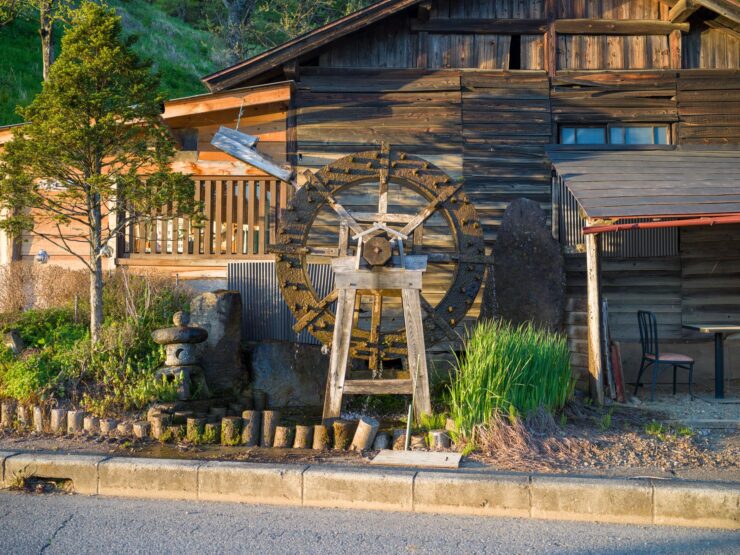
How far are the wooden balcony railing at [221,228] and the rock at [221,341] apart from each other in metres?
1.78

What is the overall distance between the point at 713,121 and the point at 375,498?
8.24 meters

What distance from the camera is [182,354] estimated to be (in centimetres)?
786

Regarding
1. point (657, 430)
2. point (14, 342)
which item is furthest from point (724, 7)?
point (14, 342)

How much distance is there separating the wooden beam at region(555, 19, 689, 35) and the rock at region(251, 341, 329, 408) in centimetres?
589

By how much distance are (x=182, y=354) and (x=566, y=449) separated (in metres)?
4.21

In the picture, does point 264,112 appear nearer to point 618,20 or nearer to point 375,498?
point 618,20

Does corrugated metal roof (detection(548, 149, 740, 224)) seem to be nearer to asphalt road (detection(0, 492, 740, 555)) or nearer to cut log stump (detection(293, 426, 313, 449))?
cut log stump (detection(293, 426, 313, 449))

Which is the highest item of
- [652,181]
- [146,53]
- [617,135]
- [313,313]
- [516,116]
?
[146,53]

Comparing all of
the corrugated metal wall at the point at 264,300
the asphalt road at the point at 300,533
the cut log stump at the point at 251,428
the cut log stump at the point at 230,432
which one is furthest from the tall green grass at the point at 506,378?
the corrugated metal wall at the point at 264,300

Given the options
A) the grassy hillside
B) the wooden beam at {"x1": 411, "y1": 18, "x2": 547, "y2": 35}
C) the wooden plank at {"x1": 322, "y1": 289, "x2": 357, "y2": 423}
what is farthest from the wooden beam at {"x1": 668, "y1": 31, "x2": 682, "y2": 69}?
the grassy hillside

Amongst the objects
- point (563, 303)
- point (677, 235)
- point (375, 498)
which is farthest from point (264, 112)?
point (375, 498)

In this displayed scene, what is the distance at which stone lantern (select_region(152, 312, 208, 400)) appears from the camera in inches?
307

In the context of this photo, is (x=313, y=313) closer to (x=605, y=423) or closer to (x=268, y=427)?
(x=268, y=427)

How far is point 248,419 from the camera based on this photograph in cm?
645
